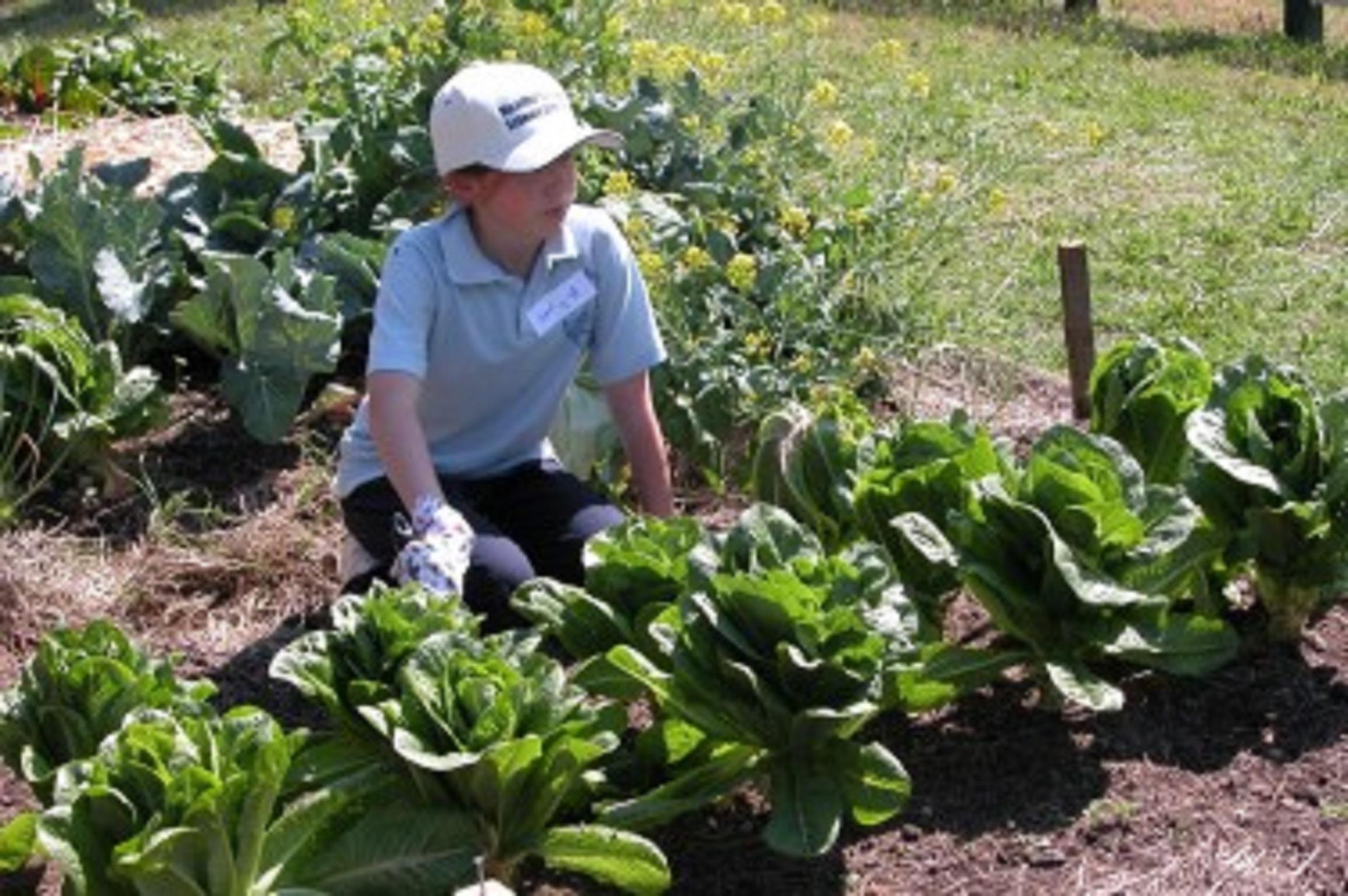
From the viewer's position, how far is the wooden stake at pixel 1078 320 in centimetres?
584

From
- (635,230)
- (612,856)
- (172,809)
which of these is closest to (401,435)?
(612,856)

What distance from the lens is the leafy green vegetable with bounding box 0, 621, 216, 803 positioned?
378 centimetres

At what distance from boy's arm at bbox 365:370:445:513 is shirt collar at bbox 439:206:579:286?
261 mm

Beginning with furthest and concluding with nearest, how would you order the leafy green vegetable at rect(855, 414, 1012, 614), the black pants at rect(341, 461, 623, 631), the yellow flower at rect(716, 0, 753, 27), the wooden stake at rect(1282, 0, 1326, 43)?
the wooden stake at rect(1282, 0, 1326, 43)
the yellow flower at rect(716, 0, 753, 27)
the black pants at rect(341, 461, 623, 631)
the leafy green vegetable at rect(855, 414, 1012, 614)

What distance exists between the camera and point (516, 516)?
4.95 metres

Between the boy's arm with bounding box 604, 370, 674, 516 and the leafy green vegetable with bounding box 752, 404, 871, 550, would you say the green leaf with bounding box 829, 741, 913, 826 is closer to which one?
the leafy green vegetable with bounding box 752, 404, 871, 550

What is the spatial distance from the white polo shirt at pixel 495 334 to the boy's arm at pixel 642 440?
31 millimetres

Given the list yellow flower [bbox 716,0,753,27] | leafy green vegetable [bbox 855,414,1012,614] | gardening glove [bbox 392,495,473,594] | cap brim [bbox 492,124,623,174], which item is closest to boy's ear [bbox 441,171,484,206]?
cap brim [bbox 492,124,623,174]

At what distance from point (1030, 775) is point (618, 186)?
214cm

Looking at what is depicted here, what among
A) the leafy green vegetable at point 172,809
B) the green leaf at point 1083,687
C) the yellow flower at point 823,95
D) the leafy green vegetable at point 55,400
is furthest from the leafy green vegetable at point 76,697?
the yellow flower at point 823,95

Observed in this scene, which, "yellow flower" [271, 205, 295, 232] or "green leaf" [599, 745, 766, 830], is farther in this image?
"yellow flower" [271, 205, 295, 232]

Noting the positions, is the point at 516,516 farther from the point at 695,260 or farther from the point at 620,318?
the point at 695,260

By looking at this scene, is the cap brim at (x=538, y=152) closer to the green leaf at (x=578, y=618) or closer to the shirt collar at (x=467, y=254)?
the shirt collar at (x=467, y=254)

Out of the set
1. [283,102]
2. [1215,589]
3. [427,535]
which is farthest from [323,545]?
[283,102]
